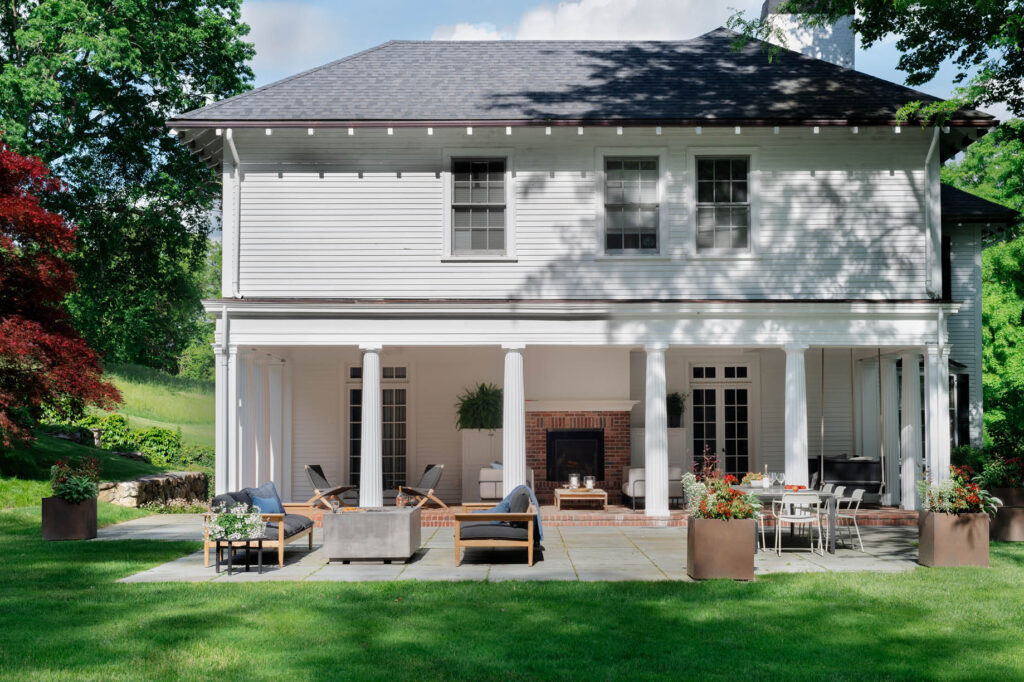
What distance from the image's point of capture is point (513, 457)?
55.2 feet

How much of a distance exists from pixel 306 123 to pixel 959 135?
1153cm

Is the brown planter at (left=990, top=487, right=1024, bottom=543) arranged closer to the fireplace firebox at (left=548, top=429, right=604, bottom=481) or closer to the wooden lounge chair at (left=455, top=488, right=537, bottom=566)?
the wooden lounge chair at (left=455, top=488, right=537, bottom=566)

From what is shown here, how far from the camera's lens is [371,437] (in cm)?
1688

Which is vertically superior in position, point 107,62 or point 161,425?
point 107,62

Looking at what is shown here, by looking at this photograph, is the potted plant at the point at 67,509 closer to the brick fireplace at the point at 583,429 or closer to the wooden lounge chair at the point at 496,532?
the wooden lounge chair at the point at 496,532

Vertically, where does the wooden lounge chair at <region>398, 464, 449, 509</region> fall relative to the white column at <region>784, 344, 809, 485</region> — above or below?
below

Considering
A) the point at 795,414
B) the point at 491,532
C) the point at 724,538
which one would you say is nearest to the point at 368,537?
→ the point at 491,532

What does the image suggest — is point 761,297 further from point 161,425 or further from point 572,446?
point 161,425

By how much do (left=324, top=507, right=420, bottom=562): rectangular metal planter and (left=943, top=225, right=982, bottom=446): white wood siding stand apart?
1307 cm

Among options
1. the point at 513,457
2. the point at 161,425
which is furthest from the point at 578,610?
the point at 161,425

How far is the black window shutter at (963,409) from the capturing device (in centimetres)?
2034

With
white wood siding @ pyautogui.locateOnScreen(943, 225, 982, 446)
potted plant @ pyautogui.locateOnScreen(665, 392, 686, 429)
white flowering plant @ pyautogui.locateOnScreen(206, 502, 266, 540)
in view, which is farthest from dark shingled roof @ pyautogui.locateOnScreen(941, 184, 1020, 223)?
white flowering plant @ pyautogui.locateOnScreen(206, 502, 266, 540)

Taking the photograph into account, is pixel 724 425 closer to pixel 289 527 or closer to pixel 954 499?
pixel 954 499

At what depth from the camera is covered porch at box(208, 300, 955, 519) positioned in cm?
1688
